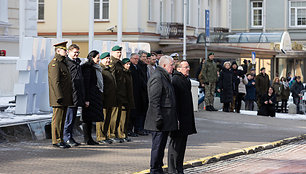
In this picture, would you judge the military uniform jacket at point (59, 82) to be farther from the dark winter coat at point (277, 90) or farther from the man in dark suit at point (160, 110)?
the dark winter coat at point (277, 90)

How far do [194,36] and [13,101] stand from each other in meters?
28.0

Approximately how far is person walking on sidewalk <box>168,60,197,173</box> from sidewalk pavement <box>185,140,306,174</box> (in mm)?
824

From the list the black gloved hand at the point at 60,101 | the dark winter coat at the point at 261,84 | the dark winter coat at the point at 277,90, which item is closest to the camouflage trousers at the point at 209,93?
the dark winter coat at the point at 261,84

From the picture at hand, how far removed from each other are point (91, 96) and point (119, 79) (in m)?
1.07

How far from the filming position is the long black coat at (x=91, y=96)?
45.3 ft

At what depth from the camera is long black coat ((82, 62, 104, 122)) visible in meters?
13.8

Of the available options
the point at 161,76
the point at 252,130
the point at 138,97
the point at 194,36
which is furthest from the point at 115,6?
the point at 161,76

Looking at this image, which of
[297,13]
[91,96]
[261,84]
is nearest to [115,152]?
[91,96]

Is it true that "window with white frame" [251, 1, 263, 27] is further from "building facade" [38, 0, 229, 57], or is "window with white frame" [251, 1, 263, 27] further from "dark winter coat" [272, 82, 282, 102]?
"dark winter coat" [272, 82, 282, 102]

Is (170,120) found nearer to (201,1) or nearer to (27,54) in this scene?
(27,54)

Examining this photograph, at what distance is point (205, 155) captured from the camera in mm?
13383

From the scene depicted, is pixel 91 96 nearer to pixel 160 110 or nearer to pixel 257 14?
pixel 160 110

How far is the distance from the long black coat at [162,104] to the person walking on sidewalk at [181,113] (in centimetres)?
18

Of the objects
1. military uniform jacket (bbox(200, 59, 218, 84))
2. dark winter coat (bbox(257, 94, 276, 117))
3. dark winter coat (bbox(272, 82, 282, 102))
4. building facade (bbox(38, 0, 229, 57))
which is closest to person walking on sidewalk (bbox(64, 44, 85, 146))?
military uniform jacket (bbox(200, 59, 218, 84))
